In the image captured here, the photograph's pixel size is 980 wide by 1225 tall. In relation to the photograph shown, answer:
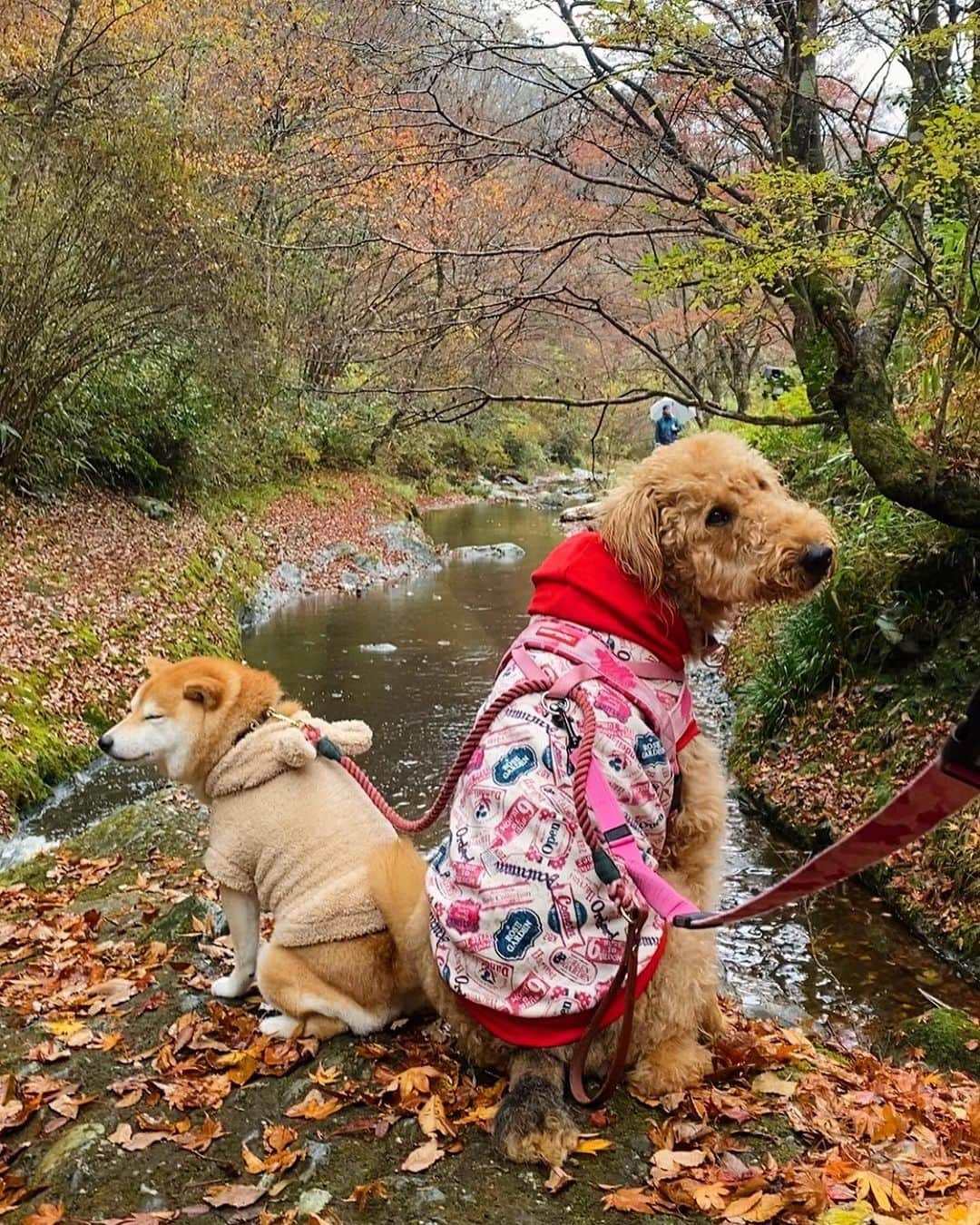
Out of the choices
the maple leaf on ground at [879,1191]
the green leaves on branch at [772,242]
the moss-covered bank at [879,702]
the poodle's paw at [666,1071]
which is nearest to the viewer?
the maple leaf on ground at [879,1191]

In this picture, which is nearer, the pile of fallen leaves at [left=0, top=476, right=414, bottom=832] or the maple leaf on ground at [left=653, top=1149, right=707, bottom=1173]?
the maple leaf on ground at [left=653, top=1149, right=707, bottom=1173]

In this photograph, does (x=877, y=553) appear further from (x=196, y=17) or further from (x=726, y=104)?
(x=196, y=17)

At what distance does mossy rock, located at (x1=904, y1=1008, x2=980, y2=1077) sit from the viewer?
4852 millimetres

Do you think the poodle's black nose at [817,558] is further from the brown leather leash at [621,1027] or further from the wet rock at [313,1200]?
the wet rock at [313,1200]

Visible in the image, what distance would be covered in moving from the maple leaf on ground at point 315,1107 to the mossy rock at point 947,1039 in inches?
135

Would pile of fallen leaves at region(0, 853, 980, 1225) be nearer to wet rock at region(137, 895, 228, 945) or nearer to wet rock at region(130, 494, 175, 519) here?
wet rock at region(137, 895, 228, 945)

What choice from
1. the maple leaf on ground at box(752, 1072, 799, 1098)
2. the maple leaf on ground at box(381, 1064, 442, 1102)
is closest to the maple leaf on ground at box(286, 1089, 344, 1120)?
the maple leaf on ground at box(381, 1064, 442, 1102)

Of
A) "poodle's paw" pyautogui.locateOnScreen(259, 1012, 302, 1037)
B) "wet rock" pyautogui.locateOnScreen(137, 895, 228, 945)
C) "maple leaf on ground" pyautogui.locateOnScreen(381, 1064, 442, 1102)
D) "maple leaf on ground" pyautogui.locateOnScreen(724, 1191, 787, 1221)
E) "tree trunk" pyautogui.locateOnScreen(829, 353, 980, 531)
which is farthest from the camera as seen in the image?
"tree trunk" pyautogui.locateOnScreen(829, 353, 980, 531)

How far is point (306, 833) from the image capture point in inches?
138

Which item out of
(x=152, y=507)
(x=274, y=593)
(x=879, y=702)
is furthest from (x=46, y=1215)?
(x=274, y=593)

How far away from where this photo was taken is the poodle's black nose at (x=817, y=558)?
2947 millimetres

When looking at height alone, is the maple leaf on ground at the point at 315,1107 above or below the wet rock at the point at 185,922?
above

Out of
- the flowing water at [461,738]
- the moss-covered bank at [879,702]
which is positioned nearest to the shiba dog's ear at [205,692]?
the flowing water at [461,738]

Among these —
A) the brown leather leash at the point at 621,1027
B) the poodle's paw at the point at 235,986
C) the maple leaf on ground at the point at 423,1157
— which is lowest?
the poodle's paw at the point at 235,986
